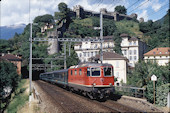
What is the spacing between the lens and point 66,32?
104 metres

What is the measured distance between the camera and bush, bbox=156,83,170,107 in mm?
14802

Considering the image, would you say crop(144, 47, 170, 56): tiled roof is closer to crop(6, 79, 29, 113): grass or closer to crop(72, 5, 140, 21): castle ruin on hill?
crop(6, 79, 29, 113): grass

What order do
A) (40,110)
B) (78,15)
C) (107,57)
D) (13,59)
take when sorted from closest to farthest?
(40,110)
(107,57)
(13,59)
(78,15)

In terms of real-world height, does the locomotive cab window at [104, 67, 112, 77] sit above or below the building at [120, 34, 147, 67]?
below

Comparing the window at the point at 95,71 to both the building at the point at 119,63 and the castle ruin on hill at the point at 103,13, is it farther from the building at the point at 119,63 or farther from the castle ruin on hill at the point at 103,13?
the castle ruin on hill at the point at 103,13

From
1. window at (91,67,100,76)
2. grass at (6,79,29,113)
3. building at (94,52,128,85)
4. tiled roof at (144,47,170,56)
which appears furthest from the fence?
building at (94,52,128,85)

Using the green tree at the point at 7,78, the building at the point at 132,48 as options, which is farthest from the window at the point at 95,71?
the building at the point at 132,48

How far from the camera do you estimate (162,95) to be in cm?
1495

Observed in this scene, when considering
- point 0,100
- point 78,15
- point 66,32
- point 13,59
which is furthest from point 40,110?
point 78,15

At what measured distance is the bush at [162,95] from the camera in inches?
583

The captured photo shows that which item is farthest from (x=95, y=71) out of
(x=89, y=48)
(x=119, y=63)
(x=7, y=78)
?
(x=89, y=48)

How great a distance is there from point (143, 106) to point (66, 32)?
91035 mm

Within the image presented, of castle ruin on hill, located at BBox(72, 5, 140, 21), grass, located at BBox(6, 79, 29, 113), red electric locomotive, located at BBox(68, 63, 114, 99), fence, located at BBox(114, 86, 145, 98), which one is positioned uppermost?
castle ruin on hill, located at BBox(72, 5, 140, 21)

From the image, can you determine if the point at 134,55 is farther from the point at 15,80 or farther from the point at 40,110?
the point at 40,110
